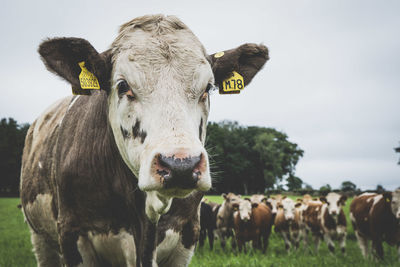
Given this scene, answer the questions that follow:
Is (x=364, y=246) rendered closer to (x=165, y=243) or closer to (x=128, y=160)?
(x=165, y=243)

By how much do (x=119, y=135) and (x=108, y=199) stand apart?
60cm

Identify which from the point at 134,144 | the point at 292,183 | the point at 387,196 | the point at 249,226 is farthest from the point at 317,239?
the point at 292,183

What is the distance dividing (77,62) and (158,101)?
93 centimetres

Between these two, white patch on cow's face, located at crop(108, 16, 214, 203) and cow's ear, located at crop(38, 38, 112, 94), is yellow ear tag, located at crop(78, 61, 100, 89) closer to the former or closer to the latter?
cow's ear, located at crop(38, 38, 112, 94)

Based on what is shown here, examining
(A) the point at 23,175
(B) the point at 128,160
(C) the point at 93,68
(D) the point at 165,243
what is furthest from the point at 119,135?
(A) the point at 23,175

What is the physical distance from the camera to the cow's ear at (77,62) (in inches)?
97.3

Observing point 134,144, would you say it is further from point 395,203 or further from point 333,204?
point 333,204

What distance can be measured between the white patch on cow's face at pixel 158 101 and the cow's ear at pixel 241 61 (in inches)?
14.7

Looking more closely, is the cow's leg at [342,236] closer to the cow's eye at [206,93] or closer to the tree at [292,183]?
the cow's eye at [206,93]

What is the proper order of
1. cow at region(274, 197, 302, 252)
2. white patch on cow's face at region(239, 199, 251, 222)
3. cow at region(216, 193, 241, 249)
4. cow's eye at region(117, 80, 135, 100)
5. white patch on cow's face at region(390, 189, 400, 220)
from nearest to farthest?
cow's eye at region(117, 80, 135, 100) < white patch on cow's face at region(390, 189, 400, 220) < white patch on cow's face at region(239, 199, 251, 222) < cow at region(274, 197, 302, 252) < cow at region(216, 193, 241, 249)

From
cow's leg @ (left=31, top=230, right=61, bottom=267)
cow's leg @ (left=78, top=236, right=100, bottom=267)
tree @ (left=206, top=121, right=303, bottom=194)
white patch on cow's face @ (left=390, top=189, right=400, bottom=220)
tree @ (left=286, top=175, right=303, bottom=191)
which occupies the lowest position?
tree @ (left=286, top=175, right=303, bottom=191)

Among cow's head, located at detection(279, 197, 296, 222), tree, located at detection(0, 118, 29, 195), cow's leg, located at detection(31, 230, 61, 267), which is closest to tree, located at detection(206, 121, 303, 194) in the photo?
tree, located at detection(0, 118, 29, 195)

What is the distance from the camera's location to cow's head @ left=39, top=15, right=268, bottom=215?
1.80 m

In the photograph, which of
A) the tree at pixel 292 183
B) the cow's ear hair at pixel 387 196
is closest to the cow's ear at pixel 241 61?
Result: the cow's ear hair at pixel 387 196
